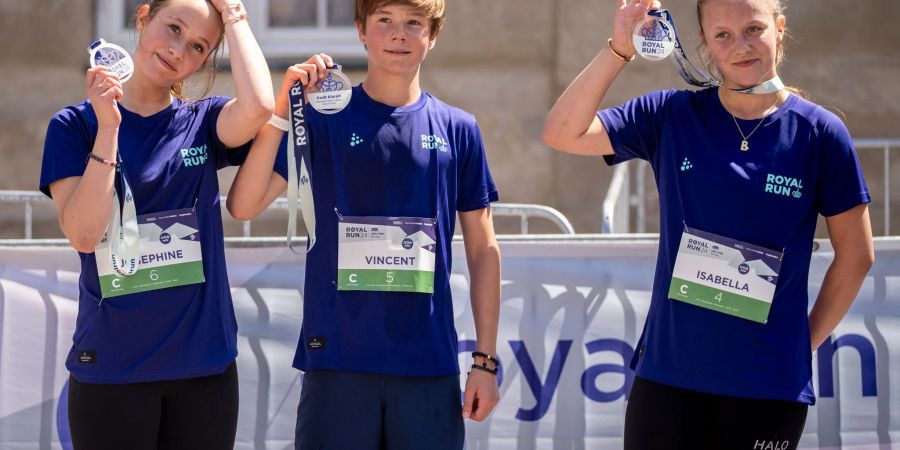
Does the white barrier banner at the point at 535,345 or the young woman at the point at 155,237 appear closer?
the young woman at the point at 155,237

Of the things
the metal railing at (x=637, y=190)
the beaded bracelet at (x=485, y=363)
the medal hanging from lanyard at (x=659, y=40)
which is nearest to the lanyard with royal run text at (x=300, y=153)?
the beaded bracelet at (x=485, y=363)

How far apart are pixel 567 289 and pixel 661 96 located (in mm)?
1513

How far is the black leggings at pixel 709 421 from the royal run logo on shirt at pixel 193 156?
4.38 ft

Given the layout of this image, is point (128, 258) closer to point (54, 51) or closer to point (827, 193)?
point (827, 193)

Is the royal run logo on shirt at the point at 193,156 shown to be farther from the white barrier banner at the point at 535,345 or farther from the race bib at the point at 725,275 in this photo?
the white barrier banner at the point at 535,345

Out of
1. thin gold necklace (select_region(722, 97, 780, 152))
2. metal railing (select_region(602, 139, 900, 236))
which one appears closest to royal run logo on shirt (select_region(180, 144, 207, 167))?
thin gold necklace (select_region(722, 97, 780, 152))

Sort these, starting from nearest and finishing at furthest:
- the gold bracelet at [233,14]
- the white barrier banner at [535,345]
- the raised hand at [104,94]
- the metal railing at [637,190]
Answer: the raised hand at [104,94] → the gold bracelet at [233,14] → the white barrier banner at [535,345] → the metal railing at [637,190]

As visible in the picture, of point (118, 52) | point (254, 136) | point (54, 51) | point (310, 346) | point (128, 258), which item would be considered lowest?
point (310, 346)

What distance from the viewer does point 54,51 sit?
7949 millimetres

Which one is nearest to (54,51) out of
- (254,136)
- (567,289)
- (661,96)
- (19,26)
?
(19,26)

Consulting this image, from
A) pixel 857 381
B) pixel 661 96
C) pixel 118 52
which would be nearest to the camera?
pixel 118 52

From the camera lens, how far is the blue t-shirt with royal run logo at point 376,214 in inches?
122

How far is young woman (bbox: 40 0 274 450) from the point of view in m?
3.07

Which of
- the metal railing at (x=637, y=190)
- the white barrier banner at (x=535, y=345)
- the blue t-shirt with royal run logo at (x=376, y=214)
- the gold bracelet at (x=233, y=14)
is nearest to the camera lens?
the blue t-shirt with royal run logo at (x=376, y=214)
